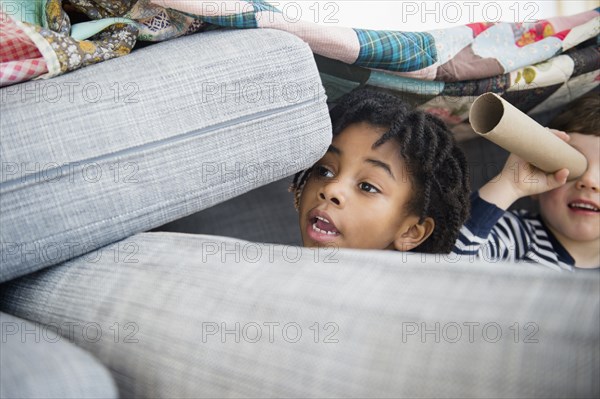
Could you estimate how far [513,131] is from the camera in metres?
0.73

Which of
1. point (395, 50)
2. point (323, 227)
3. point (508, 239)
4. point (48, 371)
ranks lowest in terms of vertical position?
point (508, 239)

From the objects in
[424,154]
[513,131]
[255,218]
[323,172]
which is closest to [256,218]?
[255,218]

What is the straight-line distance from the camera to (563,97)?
1.04 m

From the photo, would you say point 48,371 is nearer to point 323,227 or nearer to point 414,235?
point 323,227

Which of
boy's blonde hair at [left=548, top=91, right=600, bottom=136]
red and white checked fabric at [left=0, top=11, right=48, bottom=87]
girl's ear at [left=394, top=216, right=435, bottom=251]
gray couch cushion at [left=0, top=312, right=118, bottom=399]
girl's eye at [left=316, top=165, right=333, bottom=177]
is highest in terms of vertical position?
red and white checked fabric at [left=0, top=11, right=48, bottom=87]

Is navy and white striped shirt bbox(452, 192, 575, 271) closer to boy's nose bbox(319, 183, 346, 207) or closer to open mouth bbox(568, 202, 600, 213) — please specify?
open mouth bbox(568, 202, 600, 213)

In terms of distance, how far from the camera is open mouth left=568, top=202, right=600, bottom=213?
3.28 feet

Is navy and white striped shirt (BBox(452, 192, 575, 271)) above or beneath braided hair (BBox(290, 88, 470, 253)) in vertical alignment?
beneath

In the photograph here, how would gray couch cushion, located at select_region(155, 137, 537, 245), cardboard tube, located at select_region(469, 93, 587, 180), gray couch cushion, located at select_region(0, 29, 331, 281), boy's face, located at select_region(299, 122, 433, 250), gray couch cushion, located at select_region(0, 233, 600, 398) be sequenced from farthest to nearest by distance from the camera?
gray couch cushion, located at select_region(155, 137, 537, 245) → boy's face, located at select_region(299, 122, 433, 250) → cardboard tube, located at select_region(469, 93, 587, 180) → gray couch cushion, located at select_region(0, 29, 331, 281) → gray couch cushion, located at select_region(0, 233, 600, 398)

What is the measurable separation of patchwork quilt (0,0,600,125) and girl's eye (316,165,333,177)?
0.10 meters

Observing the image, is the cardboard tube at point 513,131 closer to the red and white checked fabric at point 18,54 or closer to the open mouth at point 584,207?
the open mouth at point 584,207

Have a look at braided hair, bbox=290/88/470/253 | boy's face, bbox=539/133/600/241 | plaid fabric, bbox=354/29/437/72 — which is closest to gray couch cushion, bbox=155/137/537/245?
braided hair, bbox=290/88/470/253

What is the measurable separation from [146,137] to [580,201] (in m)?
0.77

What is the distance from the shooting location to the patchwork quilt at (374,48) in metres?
0.56
